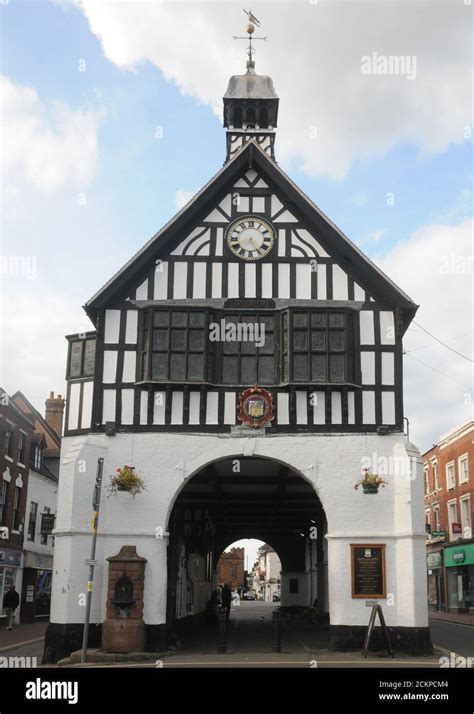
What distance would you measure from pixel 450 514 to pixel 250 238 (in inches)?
1180

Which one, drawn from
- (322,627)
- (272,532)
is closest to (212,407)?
(322,627)

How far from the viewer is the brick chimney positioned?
144ft

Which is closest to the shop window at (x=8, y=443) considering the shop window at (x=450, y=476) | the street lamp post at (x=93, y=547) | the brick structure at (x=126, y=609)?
the street lamp post at (x=93, y=547)

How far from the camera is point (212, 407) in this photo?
795 inches

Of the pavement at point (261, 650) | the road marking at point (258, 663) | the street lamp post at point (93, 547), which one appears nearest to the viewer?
the road marking at point (258, 663)

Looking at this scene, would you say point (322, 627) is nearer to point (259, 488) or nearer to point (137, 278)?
point (259, 488)

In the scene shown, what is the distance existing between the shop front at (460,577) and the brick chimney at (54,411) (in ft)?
74.6

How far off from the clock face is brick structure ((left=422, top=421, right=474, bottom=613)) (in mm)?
24159

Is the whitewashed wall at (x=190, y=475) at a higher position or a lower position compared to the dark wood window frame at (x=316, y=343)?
lower

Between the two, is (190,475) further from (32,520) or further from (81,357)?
(32,520)

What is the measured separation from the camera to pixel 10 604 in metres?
29.2

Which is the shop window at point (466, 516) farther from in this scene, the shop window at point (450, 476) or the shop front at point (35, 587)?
the shop front at point (35, 587)

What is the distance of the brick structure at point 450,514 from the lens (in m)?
42.4

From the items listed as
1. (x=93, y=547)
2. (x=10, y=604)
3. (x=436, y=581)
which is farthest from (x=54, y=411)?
(x=93, y=547)
